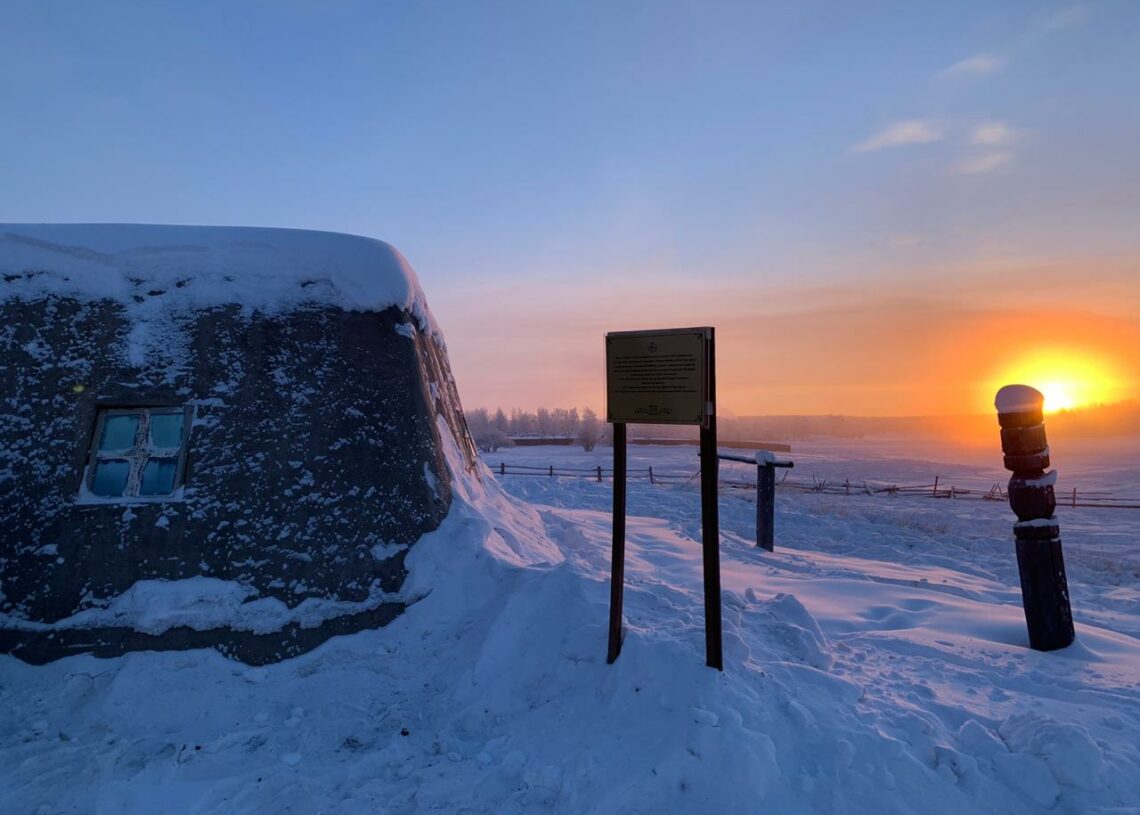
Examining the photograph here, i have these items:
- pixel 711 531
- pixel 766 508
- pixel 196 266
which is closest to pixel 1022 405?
pixel 711 531

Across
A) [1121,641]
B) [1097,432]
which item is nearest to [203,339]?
[1121,641]

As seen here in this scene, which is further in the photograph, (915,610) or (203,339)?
(915,610)

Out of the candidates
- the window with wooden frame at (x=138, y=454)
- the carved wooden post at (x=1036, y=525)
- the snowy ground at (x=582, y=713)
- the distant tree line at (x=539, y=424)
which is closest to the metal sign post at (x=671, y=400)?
the snowy ground at (x=582, y=713)

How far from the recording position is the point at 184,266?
609cm

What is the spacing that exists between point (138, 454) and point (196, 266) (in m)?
1.93

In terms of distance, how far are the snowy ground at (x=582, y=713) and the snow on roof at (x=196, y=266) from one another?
8.94 ft

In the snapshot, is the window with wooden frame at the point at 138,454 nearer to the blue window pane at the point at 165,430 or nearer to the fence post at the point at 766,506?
the blue window pane at the point at 165,430

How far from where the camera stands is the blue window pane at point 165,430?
557 centimetres

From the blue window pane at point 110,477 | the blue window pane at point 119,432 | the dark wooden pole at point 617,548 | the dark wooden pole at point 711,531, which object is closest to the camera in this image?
the dark wooden pole at point 711,531

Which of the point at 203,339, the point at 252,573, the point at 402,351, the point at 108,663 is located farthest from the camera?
the point at 402,351

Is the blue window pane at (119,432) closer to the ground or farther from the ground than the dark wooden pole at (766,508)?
farther from the ground

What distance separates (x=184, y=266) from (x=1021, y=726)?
762 centimetres

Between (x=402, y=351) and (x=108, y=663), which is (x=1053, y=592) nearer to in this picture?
(x=402, y=351)

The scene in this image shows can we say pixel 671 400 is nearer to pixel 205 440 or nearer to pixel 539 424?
pixel 205 440
